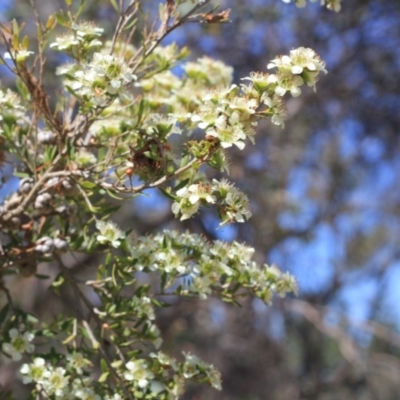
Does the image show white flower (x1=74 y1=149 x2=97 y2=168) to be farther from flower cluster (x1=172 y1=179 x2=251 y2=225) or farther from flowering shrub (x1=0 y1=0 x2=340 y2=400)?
flower cluster (x1=172 y1=179 x2=251 y2=225)

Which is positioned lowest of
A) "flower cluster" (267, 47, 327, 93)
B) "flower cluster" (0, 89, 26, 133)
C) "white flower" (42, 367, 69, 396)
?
"white flower" (42, 367, 69, 396)

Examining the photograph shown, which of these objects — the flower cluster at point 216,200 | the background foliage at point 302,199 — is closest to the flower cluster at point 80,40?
the flower cluster at point 216,200

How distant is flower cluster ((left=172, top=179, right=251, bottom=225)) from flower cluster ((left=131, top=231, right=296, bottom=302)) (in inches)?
6.2

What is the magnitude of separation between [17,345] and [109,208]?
0.27 metres

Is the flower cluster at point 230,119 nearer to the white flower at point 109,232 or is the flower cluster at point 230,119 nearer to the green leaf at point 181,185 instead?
the green leaf at point 181,185

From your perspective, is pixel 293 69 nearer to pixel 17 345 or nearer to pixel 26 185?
pixel 26 185

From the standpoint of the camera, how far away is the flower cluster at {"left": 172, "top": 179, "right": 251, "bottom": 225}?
0.97 meters

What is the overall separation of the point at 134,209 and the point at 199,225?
3.43ft

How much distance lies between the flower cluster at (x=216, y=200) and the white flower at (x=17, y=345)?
0.38 metres

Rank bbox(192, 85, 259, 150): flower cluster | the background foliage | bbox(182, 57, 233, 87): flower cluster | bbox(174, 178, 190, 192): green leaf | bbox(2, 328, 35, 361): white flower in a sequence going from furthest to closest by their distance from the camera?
the background foliage
bbox(182, 57, 233, 87): flower cluster
bbox(2, 328, 35, 361): white flower
bbox(174, 178, 190, 192): green leaf
bbox(192, 85, 259, 150): flower cluster

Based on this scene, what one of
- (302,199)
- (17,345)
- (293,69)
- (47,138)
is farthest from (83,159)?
(302,199)

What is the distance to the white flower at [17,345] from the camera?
1.17m

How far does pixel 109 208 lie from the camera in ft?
3.82

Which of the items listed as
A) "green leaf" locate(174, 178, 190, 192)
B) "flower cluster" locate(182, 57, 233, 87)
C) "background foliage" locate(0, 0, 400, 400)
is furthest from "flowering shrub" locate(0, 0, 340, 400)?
"background foliage" locate(0, 0, 400, 400)
